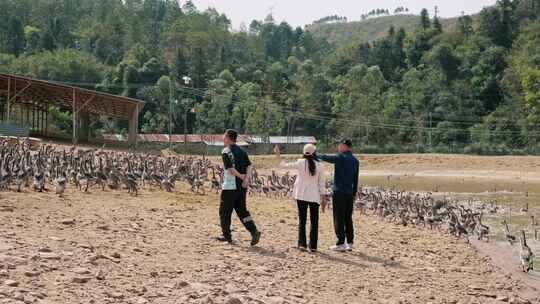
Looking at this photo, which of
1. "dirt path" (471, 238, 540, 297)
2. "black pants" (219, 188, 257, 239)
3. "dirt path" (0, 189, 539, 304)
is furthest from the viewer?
"dirt path" (471, 238, 540, 297)

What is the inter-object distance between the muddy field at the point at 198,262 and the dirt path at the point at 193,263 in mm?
20

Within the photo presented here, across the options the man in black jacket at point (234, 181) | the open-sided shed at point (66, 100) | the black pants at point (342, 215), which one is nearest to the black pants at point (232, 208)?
the man in black jacket at point (234, 181)

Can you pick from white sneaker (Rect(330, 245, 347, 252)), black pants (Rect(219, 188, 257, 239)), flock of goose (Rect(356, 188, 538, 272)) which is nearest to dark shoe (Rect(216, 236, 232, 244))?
black pants (Rect(219, 188, 257, 239))

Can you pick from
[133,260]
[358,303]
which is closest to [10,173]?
[133,260]

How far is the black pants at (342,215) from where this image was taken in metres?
11.3

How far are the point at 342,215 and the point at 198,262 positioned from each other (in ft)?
9.74

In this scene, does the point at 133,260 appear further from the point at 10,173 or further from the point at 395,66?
the point at 395,66

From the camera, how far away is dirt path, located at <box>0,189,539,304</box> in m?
7.71

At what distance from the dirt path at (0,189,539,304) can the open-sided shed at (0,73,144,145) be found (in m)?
23.1

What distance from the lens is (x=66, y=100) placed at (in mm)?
44531

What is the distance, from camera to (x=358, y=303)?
8.91 metres

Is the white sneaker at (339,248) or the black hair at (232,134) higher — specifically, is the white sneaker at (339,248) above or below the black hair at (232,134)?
below

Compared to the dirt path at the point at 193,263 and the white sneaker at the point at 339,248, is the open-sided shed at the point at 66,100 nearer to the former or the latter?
the dirt path at the point at 193,263

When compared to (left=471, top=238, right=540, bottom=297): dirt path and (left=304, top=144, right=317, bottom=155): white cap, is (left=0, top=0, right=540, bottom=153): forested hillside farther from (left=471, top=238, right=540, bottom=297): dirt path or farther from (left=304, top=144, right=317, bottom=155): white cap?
(left=304, top=144, right=317, bottom=155): white cap
